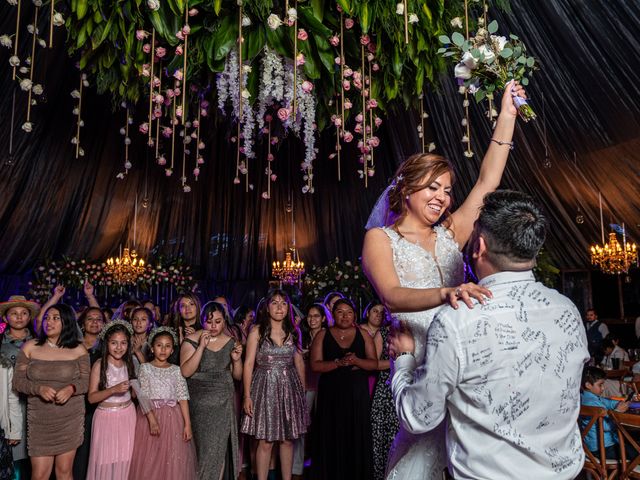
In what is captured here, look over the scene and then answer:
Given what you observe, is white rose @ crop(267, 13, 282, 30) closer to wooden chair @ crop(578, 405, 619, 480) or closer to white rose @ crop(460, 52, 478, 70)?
white rose @ crop(460, 52, 478, 70)

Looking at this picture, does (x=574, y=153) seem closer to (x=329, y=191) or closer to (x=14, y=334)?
(x=329, y=191)

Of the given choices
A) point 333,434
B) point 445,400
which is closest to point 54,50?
point 333,434

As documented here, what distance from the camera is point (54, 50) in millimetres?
5055

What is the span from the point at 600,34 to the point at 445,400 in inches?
164

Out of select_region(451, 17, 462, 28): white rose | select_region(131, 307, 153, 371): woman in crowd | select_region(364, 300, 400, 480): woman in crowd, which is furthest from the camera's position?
select_region(131, 307, 153, 371): woman in crowd

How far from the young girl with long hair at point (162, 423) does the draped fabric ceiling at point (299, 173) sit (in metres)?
2.01

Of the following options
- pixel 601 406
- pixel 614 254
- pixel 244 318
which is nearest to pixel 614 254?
pixel 614 254

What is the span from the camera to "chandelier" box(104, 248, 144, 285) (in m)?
10.4

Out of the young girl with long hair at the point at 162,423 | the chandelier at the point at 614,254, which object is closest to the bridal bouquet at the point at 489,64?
the young girl with long hair at the point at 162,423

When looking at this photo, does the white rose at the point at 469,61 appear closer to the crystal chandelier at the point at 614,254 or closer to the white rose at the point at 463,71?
the white rose at the point at 463,71

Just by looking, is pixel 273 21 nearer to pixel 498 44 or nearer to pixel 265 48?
pixel 265 48

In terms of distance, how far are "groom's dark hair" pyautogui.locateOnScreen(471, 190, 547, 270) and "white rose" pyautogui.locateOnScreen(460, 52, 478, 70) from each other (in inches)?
30.0

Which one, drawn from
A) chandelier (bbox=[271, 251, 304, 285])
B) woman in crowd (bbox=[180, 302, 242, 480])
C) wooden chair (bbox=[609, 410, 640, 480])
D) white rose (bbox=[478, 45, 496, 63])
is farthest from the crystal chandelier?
white rose (bbox=[478, 45, 496, 63])
